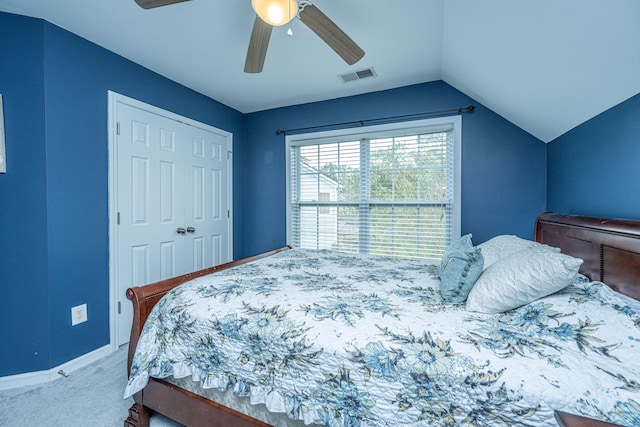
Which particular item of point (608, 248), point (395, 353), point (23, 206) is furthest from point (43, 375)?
point (608, 248)

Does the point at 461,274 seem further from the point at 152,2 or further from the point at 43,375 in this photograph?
the point at 43,375

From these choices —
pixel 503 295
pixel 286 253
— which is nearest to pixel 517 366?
pixel 503 295

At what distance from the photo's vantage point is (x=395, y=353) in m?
0.97

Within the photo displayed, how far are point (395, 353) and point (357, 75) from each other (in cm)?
259

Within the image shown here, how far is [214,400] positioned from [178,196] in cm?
218

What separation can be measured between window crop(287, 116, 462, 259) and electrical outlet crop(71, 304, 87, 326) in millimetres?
2105

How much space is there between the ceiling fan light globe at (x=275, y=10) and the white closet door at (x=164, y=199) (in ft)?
5.58

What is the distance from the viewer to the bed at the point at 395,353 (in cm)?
82

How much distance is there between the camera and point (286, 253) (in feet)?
8.59

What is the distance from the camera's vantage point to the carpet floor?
1535 millimetres

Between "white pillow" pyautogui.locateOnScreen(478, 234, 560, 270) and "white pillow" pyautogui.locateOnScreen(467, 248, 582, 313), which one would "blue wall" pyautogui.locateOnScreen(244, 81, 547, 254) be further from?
"white pillow" pyautogui.locateOnScreen(467, 248, 582, 313)

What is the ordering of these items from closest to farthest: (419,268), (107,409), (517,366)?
(517,366) → (107,409) → (419,268)

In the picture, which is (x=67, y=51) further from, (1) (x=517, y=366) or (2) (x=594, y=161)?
(2) (x=594, y=161)

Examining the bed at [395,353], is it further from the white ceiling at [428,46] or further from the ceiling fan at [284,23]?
the ceiling fan at [284,23]
